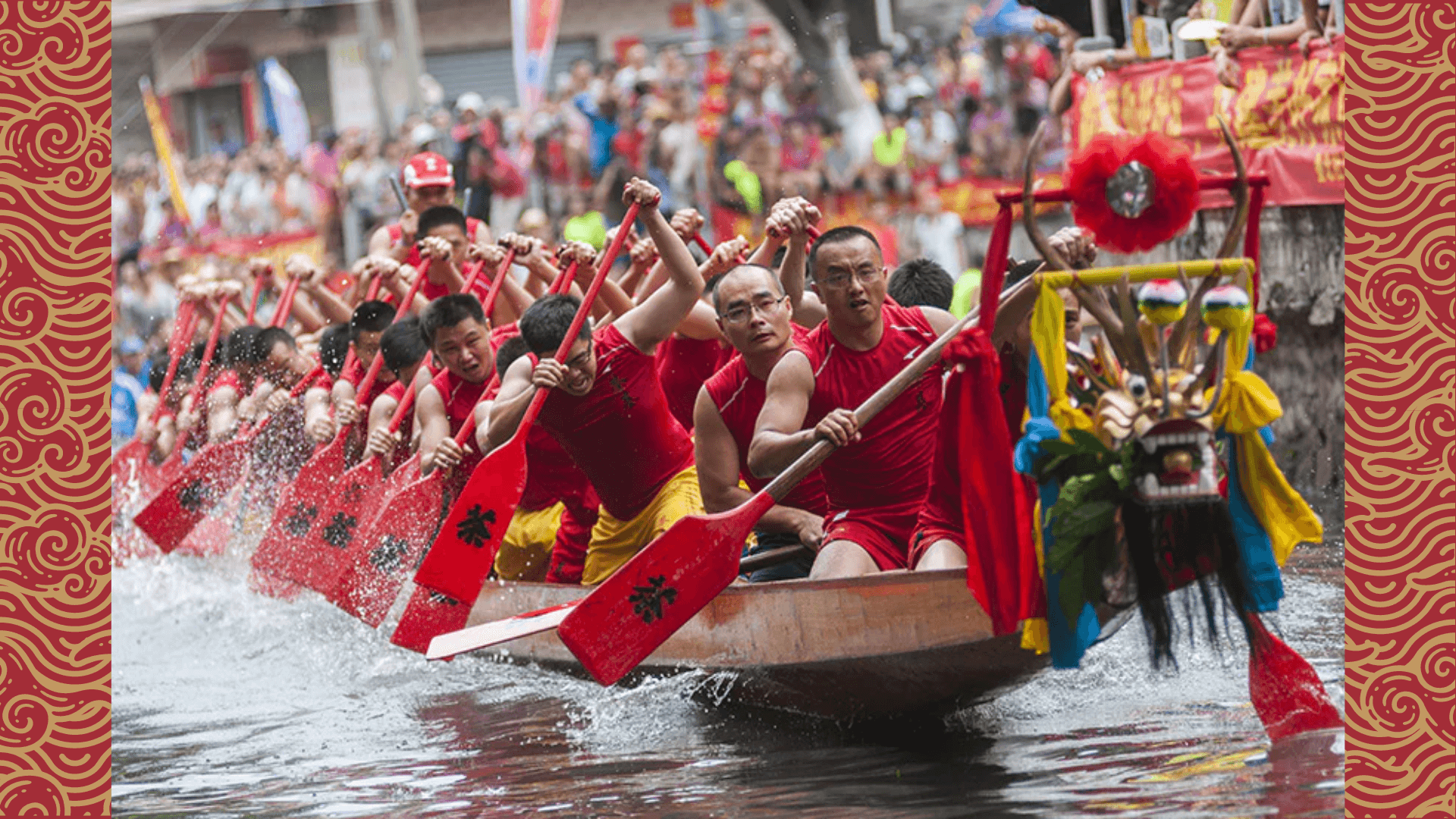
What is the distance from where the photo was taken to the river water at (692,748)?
5078mm

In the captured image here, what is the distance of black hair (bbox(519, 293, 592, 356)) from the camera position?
7023 mm

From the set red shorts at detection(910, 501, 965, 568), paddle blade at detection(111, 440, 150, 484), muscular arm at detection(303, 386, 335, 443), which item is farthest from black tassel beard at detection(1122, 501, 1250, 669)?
paddle blade at detection(111, 440, 150, 484)

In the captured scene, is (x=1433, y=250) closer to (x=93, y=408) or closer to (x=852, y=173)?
(x=93, y=408)

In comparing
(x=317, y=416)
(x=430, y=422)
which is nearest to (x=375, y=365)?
(x=317, y=416)

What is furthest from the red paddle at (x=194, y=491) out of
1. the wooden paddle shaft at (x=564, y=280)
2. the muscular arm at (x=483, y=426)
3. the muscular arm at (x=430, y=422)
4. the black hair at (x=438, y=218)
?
the wooden paddle shaft at (x=564, y=280)

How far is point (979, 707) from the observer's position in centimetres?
612

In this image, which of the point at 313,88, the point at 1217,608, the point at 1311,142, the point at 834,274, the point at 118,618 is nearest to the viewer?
the point at 1217,608

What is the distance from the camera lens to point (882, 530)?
611 centimetres

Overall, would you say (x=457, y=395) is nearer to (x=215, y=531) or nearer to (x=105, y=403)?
(x=215, y=531)

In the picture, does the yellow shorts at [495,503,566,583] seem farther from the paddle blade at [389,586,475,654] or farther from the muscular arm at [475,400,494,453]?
the paddle blade at [389,586,475,654]

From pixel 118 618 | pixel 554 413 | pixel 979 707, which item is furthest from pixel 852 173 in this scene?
pixel 979 707

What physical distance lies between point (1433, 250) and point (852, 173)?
11.6m

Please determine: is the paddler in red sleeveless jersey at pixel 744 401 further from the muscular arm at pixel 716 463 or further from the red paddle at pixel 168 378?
the red paddle at pixel 168 378

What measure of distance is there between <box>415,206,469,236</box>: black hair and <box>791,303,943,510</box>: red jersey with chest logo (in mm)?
4203
